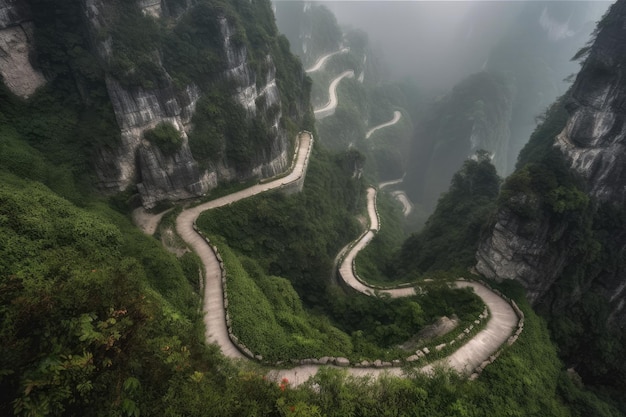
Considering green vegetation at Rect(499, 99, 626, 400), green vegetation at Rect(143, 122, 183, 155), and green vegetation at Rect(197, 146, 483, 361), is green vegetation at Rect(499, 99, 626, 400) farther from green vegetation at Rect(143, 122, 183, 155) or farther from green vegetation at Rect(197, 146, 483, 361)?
green vegetation at Rect(143, 122, 183, 155)

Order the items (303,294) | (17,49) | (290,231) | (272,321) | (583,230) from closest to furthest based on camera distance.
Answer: (272,321)
(17,49)
(583,230)
(303,294)
(290,231)

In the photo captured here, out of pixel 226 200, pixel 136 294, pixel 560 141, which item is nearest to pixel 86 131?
pixel 226 200

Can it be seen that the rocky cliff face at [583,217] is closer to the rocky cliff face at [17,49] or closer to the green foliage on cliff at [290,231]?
the green foliage on cliff at [290,231]

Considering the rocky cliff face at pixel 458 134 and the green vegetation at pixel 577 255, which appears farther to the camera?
the rocky cliff face at pixel 458 134

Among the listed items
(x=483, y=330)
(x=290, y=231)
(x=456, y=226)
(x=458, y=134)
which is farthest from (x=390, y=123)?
(x=483, y=330)

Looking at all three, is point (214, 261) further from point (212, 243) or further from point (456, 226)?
point (456, 226)

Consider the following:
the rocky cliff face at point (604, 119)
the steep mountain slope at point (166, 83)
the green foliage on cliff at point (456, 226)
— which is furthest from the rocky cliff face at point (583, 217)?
the steep mountain slope at point (166, 83)

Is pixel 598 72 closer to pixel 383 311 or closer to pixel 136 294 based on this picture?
pixel 383 311
